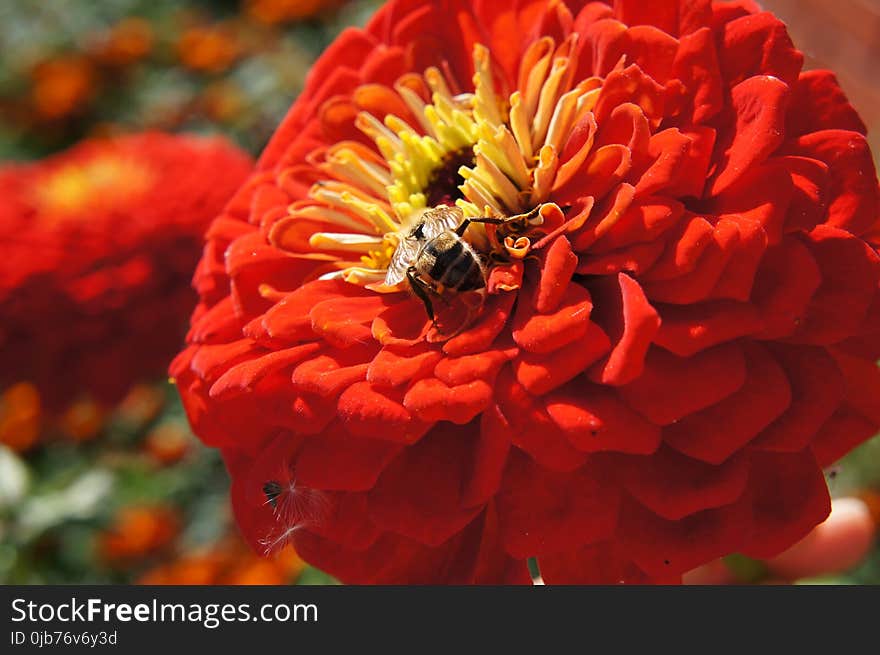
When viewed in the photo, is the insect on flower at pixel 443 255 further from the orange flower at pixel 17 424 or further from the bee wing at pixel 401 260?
the orange flower at pixel 17 424

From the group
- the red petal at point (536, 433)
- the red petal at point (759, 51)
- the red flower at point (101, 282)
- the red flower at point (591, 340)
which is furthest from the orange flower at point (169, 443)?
the red petal at point (759, 51)

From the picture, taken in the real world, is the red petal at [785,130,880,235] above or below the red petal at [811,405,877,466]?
above

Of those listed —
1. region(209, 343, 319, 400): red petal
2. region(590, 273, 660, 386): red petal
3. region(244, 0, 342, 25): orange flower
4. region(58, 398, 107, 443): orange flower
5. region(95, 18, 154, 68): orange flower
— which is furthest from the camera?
region(95, 18, 154, 68): orange flower

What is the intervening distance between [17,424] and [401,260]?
57.4 inches

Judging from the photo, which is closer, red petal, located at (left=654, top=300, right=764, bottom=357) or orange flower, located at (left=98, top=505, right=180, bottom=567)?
red petal, located at (left=654, top=300, right=764, bottom=357)

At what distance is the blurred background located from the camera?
1.73 metres

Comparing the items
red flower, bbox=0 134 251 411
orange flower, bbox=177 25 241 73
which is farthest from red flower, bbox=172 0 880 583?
orange flower, bbox=177 25 241 73

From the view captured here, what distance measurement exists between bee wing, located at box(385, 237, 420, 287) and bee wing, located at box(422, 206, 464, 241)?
0.06 ft

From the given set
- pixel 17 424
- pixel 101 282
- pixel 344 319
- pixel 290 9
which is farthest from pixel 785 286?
pixel 290 9

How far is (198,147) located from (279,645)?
131cm

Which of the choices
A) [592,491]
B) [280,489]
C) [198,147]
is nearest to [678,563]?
[592,491]

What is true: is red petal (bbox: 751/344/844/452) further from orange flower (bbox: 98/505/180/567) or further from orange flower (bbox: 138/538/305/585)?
orange flower (bbox: 98/505/180/567)

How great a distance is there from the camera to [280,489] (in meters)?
0.93

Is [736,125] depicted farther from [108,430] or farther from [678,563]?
[108,430]
